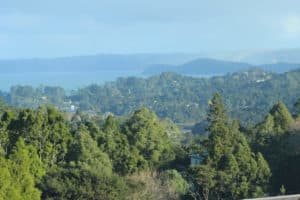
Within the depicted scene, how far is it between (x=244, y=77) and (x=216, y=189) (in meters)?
104

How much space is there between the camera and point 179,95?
380ft

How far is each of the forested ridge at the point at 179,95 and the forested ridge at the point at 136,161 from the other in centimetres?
4759

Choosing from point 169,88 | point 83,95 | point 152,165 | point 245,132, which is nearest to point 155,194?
point 152,165

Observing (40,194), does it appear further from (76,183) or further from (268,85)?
(268,85)

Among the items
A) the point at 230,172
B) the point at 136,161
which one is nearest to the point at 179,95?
the point at 136,161

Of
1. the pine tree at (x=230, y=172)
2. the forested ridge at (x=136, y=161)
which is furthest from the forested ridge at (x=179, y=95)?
the pine tree at (x=230, y=172)

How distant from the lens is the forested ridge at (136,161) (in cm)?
1727

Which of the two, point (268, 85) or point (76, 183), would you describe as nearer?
point (76, 183)

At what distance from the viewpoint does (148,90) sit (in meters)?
131

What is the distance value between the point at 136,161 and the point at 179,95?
94.4 metres

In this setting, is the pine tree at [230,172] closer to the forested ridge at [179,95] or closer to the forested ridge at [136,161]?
the forested ridge at [136,161]

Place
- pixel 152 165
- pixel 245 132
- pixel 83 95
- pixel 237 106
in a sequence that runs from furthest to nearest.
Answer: pixel 83 95 < pixel 237 106 < pixel 245 132 < pixel 152 165

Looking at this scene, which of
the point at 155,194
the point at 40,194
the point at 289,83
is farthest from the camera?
the point at 289,83

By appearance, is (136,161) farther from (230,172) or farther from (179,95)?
(179,95)
